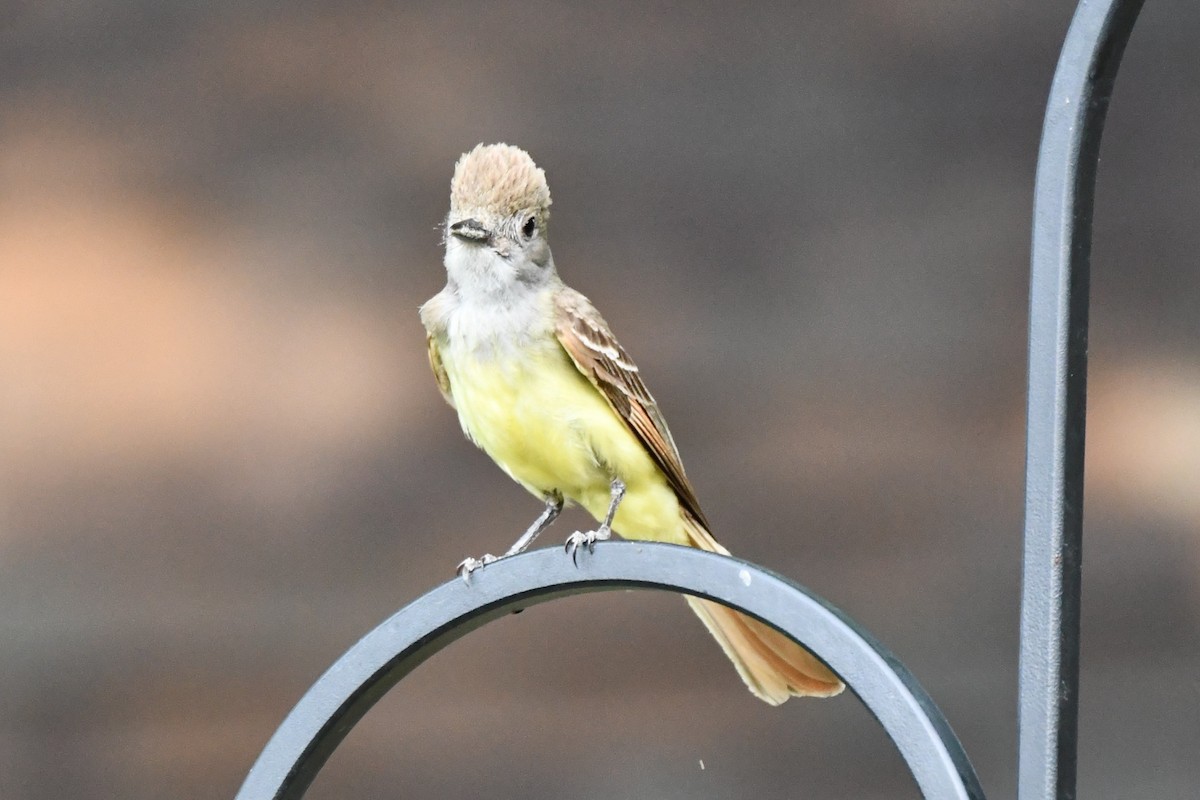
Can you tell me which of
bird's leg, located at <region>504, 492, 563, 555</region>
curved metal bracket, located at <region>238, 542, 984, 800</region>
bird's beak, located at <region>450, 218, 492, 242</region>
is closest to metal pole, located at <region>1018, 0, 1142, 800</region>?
curved metal bracket, located at <region>238, 542, 984, 800</region>

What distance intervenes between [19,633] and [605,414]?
1.74m

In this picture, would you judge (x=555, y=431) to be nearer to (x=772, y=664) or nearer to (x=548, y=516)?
(x=548, y=516)

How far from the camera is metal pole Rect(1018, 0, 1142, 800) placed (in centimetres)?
106

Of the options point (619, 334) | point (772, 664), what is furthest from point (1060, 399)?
point (619, 334)

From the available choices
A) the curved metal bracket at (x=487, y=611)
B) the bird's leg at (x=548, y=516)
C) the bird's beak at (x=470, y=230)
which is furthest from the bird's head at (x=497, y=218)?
the curved metal bracket at (x=487, y=611)

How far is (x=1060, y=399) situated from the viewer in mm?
1114

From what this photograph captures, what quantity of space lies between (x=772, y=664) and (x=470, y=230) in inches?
26.8

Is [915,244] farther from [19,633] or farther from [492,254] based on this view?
[19,633]

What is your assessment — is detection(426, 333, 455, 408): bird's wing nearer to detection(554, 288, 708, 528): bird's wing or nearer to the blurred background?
detection(554, 288, 708, 528): bird's wing

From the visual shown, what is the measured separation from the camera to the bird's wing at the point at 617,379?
2.25 meters

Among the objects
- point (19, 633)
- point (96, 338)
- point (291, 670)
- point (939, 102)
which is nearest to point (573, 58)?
point (939, 102)

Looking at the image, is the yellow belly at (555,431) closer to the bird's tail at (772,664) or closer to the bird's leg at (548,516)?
the bird's leg at (548,516)

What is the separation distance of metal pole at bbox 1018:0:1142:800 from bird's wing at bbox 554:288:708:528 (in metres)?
1.10

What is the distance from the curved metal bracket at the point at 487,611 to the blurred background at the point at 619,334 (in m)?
2.05
